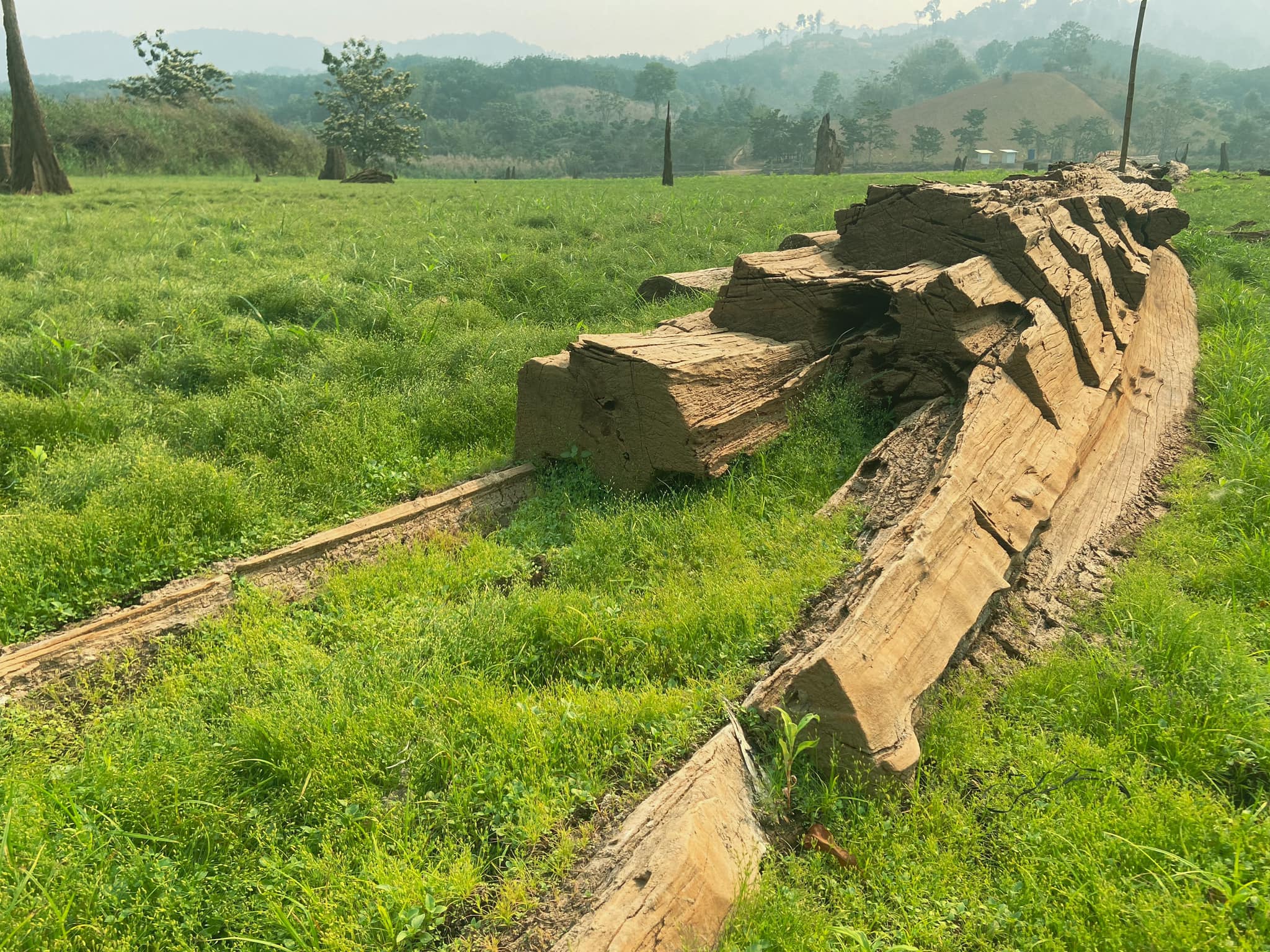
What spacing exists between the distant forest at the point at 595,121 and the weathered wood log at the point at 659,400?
32150mm

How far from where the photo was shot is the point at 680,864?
2.59 m

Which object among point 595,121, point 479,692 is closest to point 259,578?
point 479,692

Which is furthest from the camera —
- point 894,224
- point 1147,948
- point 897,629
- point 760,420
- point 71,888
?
point 894,224

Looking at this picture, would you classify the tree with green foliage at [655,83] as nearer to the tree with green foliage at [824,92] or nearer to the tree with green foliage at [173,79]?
the tree with green foliage at [824,92]

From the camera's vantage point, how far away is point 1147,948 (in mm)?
2350

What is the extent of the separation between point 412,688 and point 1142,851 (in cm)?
302

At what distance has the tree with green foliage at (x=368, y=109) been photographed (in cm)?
5278

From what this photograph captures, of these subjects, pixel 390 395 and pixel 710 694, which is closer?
pixel 710 694

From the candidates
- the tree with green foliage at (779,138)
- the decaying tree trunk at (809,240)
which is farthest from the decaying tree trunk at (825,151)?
the tree with green foliage at (779,138)

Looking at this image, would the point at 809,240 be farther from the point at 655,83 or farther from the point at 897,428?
the point at 655,83

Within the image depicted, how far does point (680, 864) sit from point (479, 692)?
1326 millimetres

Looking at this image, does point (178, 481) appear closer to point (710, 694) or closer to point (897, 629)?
point (710, 694)

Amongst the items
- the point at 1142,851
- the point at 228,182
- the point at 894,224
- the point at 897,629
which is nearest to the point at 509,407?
the point at 894,224

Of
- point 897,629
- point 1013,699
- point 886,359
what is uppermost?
point 886,359
